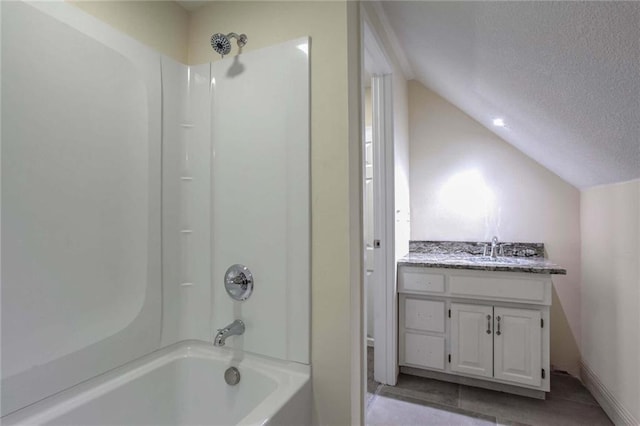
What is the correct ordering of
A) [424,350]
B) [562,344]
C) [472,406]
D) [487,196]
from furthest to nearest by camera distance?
1. [487,196]
2. [562,344]
3. [424,350]
4. [472,406]

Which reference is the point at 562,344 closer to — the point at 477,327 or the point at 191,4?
the point at 477,327

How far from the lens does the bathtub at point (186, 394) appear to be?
1068mm

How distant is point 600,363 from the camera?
1.96 meters

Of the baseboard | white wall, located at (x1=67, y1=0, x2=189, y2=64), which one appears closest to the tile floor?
the baseboard

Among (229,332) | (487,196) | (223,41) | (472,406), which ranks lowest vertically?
(472,406)

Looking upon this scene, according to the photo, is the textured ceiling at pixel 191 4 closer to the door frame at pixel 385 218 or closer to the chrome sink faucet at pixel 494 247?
the door frame at pixel 385 218

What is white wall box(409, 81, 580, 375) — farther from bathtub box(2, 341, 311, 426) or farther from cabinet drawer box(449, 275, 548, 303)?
bathtub box(2, 341, 311, 426)

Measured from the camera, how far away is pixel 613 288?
1.80 m

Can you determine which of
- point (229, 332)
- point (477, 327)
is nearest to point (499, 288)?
point (477, 327)

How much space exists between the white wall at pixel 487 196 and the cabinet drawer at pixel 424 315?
0.69m

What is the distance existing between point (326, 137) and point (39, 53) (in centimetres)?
101

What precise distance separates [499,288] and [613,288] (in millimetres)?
570

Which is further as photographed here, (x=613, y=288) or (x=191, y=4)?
(x=613, y=288)

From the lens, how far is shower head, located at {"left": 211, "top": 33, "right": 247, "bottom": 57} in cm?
134
